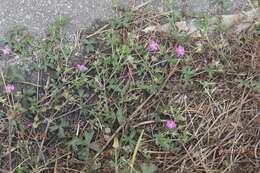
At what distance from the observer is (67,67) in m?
2.39

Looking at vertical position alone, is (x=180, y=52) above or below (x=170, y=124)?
above

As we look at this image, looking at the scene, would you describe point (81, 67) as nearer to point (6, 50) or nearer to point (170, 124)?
point (6, 50)

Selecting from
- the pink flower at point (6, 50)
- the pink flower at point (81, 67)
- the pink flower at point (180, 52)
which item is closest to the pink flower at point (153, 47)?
the pink flower at point (180, 52)

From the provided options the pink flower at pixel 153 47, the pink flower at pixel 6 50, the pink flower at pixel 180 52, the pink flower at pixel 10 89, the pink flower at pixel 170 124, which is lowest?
the pink flower at pixel 170 124

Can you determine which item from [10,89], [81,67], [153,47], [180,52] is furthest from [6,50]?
[180,52]

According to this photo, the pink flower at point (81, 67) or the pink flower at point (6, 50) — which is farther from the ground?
the pink flower at point (6, 50)

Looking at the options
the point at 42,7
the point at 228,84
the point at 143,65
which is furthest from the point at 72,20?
the point at 228,84

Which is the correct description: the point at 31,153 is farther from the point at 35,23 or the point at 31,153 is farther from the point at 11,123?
the point at 35,23

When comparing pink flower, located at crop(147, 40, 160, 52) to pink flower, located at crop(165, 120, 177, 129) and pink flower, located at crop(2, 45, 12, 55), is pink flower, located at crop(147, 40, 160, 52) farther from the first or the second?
pink flower, located at crop(2, 45, 12, 55)

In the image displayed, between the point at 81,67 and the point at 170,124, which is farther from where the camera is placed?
the point at 81,67

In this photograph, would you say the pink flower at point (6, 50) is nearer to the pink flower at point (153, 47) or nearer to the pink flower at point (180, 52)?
the pink flower at point (153, 47)

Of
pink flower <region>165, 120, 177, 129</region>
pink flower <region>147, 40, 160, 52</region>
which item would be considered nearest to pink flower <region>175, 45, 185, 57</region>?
pink flower <region>147, 40, 160, 52</region>

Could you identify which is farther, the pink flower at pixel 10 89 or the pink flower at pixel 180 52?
the pink flower at pixel 180 52

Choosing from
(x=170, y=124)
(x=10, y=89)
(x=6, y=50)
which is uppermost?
(x=6, y=50)
